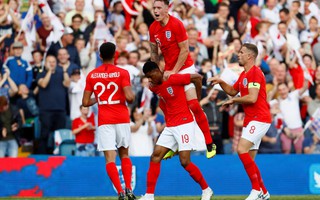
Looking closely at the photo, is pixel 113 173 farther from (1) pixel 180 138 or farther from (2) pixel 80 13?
(2) pixel 80 13

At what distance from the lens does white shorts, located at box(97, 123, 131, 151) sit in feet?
60.6

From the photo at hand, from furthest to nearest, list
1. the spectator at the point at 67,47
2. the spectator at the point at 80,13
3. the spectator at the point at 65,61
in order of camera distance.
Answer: the spectator at the point at 80,13 < the spectator at the point at 67,47 < the spectator at the point at 65,61

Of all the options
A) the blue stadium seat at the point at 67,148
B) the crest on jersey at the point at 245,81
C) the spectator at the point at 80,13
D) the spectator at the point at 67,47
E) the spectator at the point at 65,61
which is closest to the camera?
the crest on jersey at the point at 245,81

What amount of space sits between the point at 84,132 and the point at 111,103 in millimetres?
→ 6236

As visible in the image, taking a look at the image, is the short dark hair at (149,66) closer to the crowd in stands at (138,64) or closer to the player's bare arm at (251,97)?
the player's bare arm at (251,97)

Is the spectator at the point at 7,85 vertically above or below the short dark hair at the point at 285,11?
below

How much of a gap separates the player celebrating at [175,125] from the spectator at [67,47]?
321 inches

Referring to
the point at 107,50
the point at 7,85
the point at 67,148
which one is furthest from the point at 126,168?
the point at 7,85

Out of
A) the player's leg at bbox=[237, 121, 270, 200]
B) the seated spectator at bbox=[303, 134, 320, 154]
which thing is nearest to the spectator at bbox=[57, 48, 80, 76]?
the seated spectator at bbox=[303, 134, 320, 154]

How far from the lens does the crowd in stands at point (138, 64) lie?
24875 mm

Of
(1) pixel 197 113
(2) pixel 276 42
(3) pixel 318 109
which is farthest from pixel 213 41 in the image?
(1) pixel 197 113

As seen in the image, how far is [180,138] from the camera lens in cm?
1822

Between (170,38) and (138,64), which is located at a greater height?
(170,38)

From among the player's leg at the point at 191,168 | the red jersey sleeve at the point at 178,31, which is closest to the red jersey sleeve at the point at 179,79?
the red jersey sleeve at the point at 178,31
